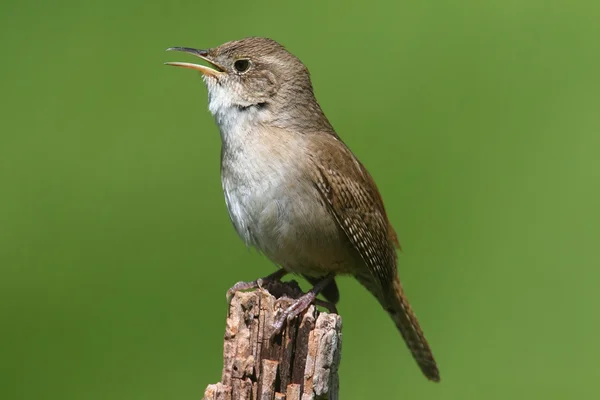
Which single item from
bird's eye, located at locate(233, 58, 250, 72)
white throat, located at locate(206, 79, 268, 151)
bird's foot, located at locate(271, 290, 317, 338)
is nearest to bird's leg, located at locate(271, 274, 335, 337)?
bird's foot, located at locate(271, 290, 317, 338)

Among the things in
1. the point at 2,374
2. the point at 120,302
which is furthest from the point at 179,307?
the point at 2,374

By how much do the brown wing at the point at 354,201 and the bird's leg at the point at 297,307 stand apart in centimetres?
32

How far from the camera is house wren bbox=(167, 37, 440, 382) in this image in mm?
5879

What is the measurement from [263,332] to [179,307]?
8.86 ft

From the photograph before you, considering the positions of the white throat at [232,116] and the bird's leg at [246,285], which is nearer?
the bird's leg at [246,285]

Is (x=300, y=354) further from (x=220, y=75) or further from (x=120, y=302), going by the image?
(x=120, y=302)

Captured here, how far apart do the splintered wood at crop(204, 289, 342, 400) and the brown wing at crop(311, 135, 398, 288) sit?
3.38ft

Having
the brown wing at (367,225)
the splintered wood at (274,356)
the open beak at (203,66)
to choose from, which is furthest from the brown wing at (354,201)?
the splintered wood at (274,356)

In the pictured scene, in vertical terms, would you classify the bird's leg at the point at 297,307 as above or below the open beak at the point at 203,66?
below

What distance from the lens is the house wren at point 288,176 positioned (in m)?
5.88

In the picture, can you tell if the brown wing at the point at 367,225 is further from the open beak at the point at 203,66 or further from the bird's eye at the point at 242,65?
the open beak at the point at 203,66

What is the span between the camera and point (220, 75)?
615cm

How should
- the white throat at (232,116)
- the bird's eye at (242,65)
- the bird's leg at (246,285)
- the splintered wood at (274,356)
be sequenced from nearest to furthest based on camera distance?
the splintered wood at (274,356)
the bird's leg at (246,285)
the white throat at (232,116)
the bird's eye at (242,65)

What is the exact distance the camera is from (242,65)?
6.22 metres
